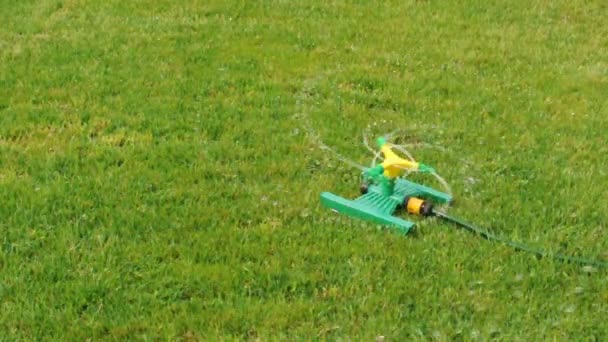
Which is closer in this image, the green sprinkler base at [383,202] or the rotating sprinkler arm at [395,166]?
the green sprinkler base at [383,202]

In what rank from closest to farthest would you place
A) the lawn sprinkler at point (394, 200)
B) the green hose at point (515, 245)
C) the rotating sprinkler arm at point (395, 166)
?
the green hose at point (515, 245) → the lawn sprinkler at point (394, 200) → the rotating sprinkler arm at point (395, 166)

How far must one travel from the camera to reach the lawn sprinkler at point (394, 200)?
4.02m

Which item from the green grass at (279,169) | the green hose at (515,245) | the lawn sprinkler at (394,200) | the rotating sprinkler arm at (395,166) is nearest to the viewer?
the green grass at (279,169)

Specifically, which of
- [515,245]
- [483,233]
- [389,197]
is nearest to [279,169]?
[389,197]

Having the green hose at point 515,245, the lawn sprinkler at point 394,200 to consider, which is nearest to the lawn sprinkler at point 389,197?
the lawn sprinkler at point 394,200

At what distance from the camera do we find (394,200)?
423cm

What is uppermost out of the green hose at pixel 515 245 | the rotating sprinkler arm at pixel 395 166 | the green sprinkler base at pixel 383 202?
the rotating sprinkler arm at pixel 395 166

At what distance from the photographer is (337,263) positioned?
377cm

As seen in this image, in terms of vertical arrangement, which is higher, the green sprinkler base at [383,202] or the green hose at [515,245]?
the green sprinkler base at [383,202]

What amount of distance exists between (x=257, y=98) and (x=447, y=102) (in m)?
1.24

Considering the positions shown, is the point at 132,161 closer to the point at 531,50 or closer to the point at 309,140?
the point at 309,140

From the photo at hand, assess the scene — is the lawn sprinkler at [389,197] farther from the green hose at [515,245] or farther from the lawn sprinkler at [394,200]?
the green hose at [515,245]

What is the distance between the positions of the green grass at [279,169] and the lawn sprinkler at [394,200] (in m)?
0.08

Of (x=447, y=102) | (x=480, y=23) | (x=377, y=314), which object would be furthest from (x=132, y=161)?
(x=480, y=23)
